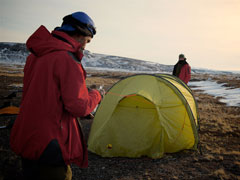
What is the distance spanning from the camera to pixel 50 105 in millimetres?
1731

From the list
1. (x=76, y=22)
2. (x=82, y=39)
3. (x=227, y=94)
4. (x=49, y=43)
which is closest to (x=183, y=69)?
(x=82, y=39)

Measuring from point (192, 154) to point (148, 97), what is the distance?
2140mm

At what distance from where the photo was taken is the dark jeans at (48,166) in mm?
1749

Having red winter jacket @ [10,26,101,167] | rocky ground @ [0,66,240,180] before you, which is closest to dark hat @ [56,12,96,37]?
red winter jacket @ [10,26,101,167]

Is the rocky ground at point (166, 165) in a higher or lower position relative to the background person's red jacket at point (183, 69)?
lower

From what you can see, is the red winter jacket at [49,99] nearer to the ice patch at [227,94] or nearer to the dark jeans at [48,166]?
the dark jeans at [48,166]

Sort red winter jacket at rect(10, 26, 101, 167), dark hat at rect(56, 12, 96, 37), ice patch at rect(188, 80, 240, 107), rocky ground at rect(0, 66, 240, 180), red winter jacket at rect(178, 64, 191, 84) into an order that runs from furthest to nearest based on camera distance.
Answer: ice patch at rect(188, 80, 240, 107) < red winter jacket at rect(178, 64, 191, 84) < rocky ground at rect(0, 66, 240, 180) < dark hat at rect(56, 12, 96, 37) < red winter jacket at rect(10, 26, 101, 167)

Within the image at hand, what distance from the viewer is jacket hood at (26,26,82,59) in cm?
178

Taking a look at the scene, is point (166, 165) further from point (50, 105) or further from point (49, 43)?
point (49, 43)

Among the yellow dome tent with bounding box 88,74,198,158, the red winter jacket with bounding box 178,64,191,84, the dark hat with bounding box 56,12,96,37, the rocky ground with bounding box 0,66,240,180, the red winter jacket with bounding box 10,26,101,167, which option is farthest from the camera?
the red winter jacket with bounding box 178,64,191,84

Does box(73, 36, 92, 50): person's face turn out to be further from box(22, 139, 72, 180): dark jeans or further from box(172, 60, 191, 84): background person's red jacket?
box(172, 60, 191, 84): background person's red jacket

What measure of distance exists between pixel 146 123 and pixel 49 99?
3.90m

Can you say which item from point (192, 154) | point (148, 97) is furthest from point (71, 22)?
point (192, 154)

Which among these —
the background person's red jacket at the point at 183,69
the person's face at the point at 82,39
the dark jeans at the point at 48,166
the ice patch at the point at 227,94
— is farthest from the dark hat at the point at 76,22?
the ice patch at the point at 227,94
